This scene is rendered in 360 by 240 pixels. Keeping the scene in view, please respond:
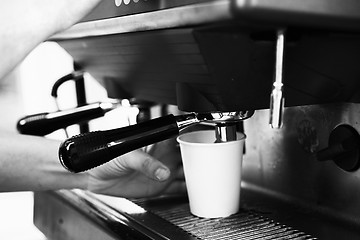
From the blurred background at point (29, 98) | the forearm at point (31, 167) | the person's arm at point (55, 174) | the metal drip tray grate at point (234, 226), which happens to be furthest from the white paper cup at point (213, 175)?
the blurred background at point (29, 98)

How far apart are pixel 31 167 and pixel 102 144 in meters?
0.34

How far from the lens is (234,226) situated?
0.65 metres

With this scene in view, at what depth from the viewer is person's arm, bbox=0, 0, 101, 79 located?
0.43 metres

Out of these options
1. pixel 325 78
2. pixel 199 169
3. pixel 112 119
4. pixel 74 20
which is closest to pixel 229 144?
pixel 199 169

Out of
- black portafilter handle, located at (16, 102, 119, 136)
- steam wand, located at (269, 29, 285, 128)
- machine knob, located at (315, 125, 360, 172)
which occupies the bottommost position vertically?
machine knob, located at (315, 125, 360, 172)

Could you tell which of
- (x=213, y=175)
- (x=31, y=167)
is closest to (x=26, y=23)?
(x=213, y=175)

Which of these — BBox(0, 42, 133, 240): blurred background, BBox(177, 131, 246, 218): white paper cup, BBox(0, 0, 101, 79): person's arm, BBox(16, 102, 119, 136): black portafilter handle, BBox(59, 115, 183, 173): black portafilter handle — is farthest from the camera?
BBox(0, 42, 133, 240): blurred background

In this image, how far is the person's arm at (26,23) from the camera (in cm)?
43

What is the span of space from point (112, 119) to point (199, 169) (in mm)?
361

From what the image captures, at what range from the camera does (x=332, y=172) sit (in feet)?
2.21

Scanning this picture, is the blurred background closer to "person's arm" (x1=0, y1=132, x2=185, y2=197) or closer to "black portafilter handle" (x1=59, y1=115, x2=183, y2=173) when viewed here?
"person's arm" (x1=0, y1=132, x2=185, y2=197)

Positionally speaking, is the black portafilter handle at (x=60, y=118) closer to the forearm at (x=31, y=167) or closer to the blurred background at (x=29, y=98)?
the forearm at (x=31, y=167)

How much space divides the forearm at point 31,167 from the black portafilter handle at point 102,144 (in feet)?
1.01

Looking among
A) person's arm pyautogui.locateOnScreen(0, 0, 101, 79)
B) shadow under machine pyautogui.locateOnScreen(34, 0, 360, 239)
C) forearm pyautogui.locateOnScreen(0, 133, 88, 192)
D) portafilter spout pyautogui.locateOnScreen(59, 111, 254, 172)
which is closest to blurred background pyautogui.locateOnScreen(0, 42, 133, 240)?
forearm pyautogui.locateOnScreen(0, 133, 88, 192)
